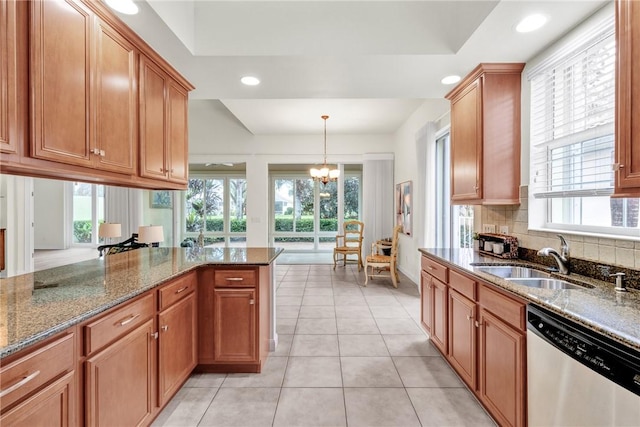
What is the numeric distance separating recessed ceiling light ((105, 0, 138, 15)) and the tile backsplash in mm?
2989

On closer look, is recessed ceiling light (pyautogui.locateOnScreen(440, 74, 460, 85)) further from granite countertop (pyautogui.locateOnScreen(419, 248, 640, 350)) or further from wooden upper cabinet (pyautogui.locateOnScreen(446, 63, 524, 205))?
granite countertop (pyautogui.locateOnScreen(419, 248, 640, 350))

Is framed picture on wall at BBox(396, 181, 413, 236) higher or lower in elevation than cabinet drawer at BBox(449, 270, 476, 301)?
higher

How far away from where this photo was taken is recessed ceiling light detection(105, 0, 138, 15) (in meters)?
1.76

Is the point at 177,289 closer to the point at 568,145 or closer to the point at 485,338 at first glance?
the point at 485,338

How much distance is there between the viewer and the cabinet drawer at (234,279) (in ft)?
7.57

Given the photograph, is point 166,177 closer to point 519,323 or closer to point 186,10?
point 186,10

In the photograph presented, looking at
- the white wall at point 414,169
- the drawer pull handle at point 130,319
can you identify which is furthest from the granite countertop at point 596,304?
the white wall at point 414,169

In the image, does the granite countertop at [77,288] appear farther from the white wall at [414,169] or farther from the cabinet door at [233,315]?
the white wall at [414,169]

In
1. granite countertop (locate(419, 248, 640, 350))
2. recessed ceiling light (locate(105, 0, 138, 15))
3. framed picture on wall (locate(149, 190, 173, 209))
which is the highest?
recessed ceiling light (locate(105, 0, 138, 15))

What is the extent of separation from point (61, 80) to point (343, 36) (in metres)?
1.83

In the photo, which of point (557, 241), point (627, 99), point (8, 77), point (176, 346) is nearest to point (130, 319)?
point (176, 346)

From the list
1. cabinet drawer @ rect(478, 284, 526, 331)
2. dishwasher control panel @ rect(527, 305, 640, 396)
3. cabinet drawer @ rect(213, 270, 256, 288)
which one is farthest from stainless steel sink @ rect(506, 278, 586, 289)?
cabinet drawer @ rect(213, 270, 256, 288)

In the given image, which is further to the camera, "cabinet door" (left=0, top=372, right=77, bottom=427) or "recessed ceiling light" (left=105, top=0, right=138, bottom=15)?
"recessed ceiling light" (left=105, top=0, right=138, bottom=15)

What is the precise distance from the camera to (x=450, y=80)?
2.83m
